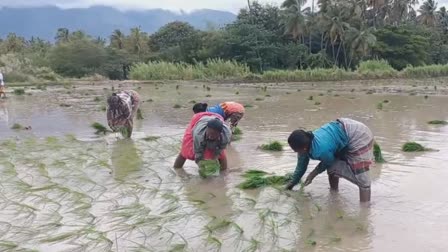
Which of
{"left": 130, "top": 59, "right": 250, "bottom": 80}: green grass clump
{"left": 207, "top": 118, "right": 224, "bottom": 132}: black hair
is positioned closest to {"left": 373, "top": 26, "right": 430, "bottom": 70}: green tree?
{"left": 130, "top": 59, "right": 250, "bottom": 80}: green grass clump

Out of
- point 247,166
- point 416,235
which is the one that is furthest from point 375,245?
point 247,166

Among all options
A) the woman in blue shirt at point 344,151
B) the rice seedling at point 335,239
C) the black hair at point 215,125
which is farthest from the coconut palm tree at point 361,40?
the rice seedling at point 335,239

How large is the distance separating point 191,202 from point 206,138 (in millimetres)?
982

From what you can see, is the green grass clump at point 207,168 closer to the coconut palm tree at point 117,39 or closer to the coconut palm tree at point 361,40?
the coconut palm tree at point 361,40

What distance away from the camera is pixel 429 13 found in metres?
60.9

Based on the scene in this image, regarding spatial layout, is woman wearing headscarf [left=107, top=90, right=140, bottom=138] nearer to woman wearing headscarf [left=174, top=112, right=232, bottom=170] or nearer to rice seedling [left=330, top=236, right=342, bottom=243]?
woman wearing headscarf [left=174, top=112, right=232, bottom=170]

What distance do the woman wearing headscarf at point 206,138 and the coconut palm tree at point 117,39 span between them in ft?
156

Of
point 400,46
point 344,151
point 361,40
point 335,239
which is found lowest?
point 335,239

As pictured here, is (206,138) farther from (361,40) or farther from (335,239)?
(361,40)

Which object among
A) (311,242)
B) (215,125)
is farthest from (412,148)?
(311,242)

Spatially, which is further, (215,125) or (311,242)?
(215,125)

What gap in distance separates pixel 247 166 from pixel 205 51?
35781 mm

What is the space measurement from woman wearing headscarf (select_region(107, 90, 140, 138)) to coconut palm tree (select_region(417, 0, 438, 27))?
187 ft

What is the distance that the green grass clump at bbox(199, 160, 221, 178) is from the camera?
670 centimetres
